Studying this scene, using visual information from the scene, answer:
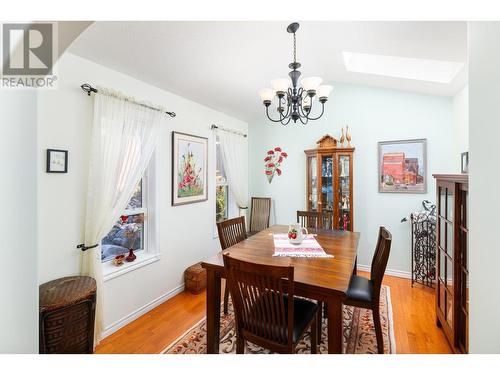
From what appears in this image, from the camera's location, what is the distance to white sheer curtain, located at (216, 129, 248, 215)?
11.9 feet

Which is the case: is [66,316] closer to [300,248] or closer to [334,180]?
[300,248]

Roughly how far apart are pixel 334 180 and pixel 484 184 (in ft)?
8.67

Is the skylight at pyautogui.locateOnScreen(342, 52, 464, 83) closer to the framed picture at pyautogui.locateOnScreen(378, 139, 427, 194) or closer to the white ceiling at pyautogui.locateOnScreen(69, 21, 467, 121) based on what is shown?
the white ceiling at pyautogui.locateOnScreen(69, 21, 467, 121)

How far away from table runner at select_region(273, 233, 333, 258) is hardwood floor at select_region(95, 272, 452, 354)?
3.16 ft

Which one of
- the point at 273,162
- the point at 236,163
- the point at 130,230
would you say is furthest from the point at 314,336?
the point at 273,162

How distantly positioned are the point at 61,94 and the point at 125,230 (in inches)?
52.8

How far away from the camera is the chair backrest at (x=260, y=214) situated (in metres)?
4.05

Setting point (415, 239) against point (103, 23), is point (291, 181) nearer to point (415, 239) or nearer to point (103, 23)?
point (415, 239)

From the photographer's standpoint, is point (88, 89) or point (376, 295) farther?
point (88, 89)

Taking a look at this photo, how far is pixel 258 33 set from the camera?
196 cm

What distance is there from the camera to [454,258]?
168 cm

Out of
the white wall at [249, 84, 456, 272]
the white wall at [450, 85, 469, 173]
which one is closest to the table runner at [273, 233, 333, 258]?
the white wall at [249, 84, 456, 272]

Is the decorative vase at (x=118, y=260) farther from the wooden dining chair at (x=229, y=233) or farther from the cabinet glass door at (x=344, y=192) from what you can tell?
the cabinet glass door at (x=344, y=192)
